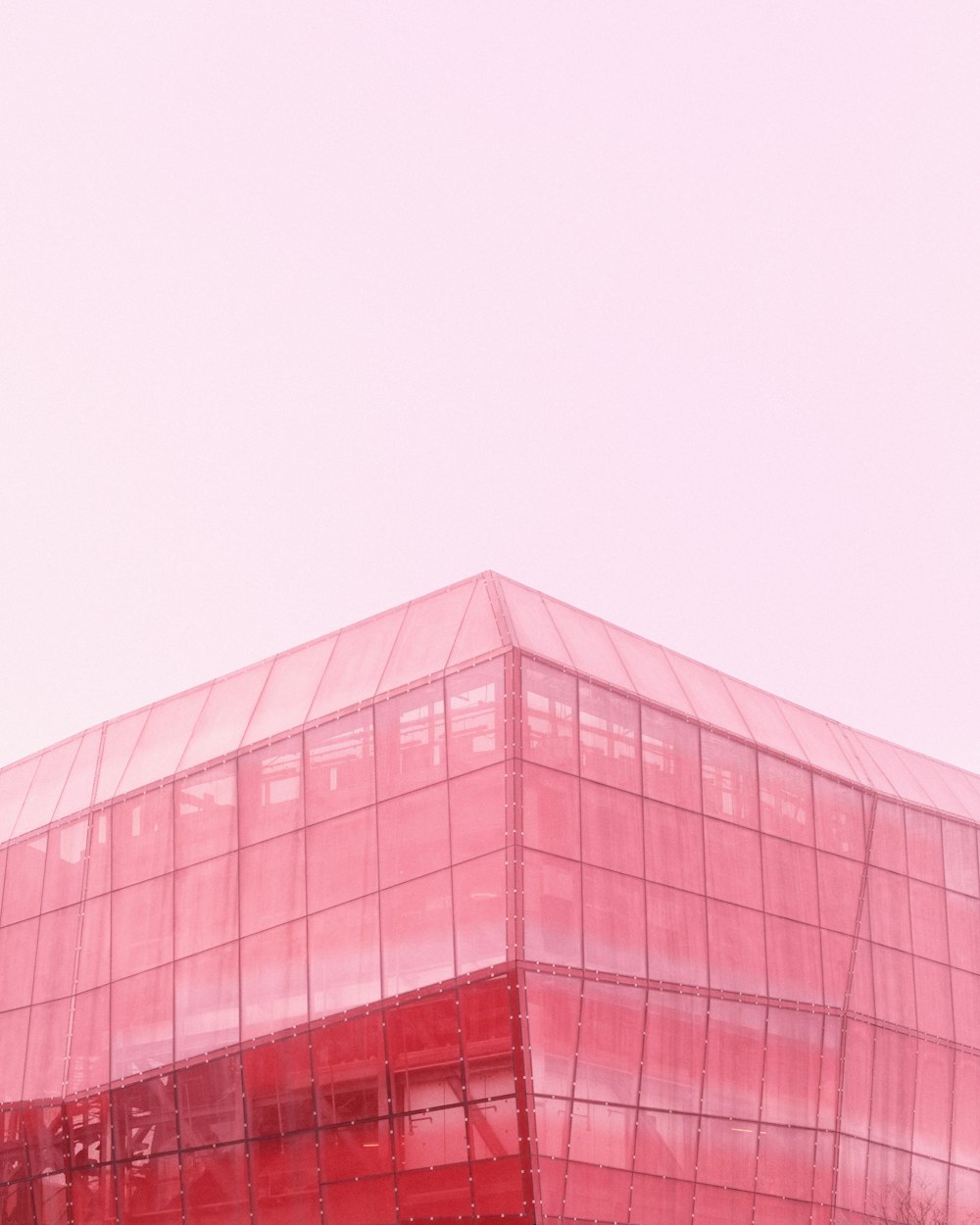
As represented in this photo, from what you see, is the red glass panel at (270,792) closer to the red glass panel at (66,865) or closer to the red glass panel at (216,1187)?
the red glass panel at (66,865)

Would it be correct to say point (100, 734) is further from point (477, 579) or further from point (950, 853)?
point (950, 853)

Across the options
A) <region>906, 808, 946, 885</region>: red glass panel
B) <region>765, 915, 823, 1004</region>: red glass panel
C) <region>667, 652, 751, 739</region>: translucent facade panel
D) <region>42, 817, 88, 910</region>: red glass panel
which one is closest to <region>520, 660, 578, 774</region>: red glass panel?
<region>667, 652, 751, 739</region>: translucent facade panel

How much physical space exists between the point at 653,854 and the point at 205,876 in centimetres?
1020

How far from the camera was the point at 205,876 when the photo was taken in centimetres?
3697

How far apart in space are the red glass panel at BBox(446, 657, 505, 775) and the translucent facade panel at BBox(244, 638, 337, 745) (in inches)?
177

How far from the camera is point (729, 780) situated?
36.8 m

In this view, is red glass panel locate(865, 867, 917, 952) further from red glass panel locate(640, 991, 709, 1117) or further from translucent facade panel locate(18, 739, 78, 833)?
translucent facade panel locate(18, 739, 78, 833)

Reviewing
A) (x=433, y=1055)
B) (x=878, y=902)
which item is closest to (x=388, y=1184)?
(x=433, y=1055)

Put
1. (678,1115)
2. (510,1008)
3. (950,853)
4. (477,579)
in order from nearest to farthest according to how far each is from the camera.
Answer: (510,1008) < (678,1115) < (477,579) < (950,853)

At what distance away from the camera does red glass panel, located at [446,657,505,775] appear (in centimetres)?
3288

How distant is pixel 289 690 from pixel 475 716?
245 inches

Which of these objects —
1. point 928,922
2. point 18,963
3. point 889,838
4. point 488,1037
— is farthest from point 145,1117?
point 928,922

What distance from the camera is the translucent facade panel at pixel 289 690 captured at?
37.0 meters

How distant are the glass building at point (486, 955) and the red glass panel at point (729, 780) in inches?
3.8
